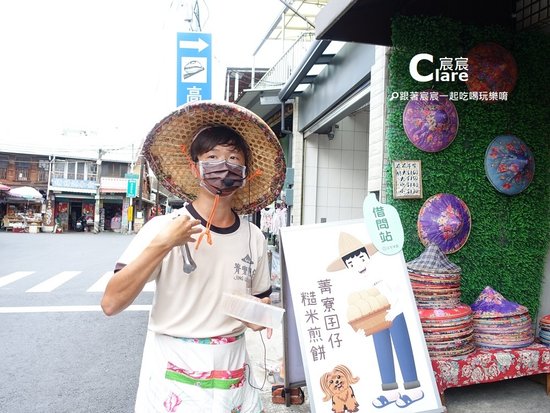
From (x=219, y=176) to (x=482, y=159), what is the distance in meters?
3.26

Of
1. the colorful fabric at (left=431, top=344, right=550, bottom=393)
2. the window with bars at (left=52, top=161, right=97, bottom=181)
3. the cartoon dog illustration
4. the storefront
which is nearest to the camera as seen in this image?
the cartoon dog illustration

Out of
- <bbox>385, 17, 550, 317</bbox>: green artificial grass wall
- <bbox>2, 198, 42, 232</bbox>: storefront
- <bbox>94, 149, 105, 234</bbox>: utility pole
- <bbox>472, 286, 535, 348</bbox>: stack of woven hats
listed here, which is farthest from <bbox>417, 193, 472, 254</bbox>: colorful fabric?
<bbox>94, 149, 105, 234</bbox>: utility pole

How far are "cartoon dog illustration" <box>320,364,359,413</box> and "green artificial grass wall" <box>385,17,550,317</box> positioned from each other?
1.65m

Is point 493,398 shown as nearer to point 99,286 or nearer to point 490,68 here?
point 490,68

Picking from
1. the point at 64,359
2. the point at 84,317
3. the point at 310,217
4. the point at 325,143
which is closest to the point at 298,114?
the point at 325,143

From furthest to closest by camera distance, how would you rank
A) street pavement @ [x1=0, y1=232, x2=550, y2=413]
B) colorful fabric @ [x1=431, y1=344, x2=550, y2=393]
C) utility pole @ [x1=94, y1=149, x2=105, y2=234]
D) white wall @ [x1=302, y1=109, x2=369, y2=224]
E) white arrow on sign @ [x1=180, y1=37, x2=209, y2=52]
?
utility pole @ [x1=94, y1=149, x2=105, y2=234] → white wall @ [x1=302, y1=109, x2=369, y2=224] → white arrow on sign @ [x1=180, y1=37, x2=209, y2=52] → street pavement @ [x1=0, y1=232, x2=550, y2=413] → colorful fabric @ [x1=431, y1=344, x2=550, y2=393]

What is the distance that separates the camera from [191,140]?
176 cm

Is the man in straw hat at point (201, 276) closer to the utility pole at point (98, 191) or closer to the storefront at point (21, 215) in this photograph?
the storefront at point (21, 215)

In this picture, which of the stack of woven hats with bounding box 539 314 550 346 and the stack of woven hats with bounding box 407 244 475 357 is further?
the stack of woven hats with bounding box 539 314 550 346

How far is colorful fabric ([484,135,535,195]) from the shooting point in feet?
12.6

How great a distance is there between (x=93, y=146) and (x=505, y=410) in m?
35.9

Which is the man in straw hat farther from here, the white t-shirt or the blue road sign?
the blue road sign

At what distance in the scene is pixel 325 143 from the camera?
311 inches

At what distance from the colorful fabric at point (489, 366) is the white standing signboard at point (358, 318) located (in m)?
0.52
